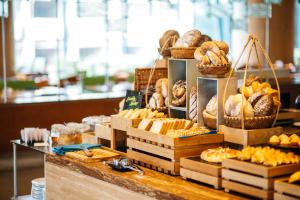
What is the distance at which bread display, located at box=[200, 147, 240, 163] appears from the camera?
3.07m

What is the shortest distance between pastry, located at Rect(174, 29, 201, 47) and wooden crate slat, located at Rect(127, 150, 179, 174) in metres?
0.78

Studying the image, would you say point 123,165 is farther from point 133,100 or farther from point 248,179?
point 248,179

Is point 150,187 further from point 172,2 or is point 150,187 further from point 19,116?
point 172,2

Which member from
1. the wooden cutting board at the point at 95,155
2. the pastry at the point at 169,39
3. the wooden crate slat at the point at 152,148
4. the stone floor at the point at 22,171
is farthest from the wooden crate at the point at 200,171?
the stone floor at the point at 22,171

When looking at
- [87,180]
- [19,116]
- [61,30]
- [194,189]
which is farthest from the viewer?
[61,30]

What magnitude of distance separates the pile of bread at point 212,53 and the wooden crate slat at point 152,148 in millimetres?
573

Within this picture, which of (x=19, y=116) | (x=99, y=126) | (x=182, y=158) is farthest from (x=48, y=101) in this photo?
(x=182, y=158)

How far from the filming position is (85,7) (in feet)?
36.3

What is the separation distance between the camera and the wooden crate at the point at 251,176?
8.93 ft

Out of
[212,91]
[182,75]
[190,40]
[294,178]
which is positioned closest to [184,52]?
[190,40]

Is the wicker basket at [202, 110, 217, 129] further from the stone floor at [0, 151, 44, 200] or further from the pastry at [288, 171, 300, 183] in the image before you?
the stone floor at [0, 151, 44, 200]

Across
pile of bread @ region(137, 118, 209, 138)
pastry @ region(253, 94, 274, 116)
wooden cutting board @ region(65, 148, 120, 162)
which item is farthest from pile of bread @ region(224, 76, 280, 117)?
wooden cutting board @ region(65, 148, 120, 162)

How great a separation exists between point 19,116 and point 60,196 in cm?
457

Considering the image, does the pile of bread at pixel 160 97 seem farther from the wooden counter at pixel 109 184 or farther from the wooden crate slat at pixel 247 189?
the wooden crate slat at pixel 247 189
